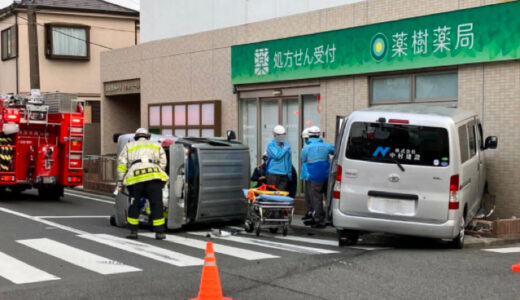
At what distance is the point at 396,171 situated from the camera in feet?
33.2

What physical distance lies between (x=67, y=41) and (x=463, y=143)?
91.4 feet

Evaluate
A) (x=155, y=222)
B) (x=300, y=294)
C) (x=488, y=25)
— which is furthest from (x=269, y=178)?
(x=300, y=294)

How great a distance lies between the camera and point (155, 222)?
11555 mm

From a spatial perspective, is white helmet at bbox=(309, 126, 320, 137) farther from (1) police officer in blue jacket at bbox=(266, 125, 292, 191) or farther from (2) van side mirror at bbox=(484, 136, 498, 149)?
(2) van side mirror at bbox=(484, 136, 498, 149)

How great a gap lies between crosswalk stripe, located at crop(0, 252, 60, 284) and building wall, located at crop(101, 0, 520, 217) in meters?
8.36

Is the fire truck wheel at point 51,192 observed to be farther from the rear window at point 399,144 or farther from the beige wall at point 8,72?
the beige wall at point 8,72

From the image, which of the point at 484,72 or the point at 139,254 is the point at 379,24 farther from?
the point at 139,254

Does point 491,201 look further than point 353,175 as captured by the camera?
Yes

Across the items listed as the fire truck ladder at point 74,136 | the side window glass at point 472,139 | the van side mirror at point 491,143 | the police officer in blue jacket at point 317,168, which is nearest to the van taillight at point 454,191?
the side window glass at point 472,139

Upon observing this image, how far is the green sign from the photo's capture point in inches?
507

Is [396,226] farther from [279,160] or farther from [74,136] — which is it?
[74,136]

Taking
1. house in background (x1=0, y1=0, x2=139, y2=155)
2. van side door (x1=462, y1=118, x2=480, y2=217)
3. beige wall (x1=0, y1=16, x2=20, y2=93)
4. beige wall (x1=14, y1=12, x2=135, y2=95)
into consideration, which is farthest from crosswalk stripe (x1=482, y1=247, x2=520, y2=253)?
beige wall (x1=0, y1=16, x2=20, y2=93)

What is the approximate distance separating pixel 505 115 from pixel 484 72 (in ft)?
2.96

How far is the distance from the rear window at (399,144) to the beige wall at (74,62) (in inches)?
1051
